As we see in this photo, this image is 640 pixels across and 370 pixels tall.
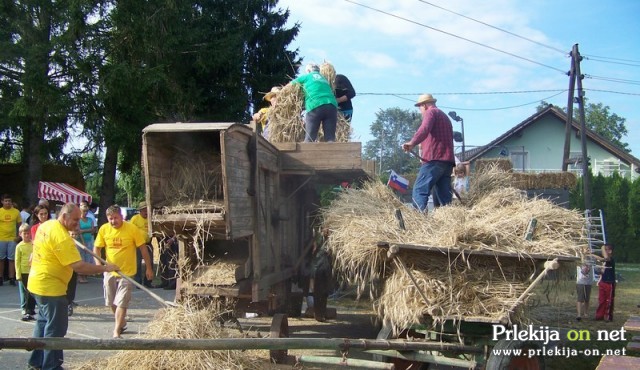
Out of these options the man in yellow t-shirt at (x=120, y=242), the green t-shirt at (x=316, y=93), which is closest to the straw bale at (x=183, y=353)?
the man in yellow t-shirt at (x=120, y=242)

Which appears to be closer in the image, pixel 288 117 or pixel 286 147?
pixel 286 147

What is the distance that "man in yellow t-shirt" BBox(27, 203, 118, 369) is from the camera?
5336 millimetres

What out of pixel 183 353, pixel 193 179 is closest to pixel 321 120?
pixel 193 179

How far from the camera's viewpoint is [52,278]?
538cm

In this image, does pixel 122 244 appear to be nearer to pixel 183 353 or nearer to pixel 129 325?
pixel 129 325

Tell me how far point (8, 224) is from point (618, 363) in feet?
38.6

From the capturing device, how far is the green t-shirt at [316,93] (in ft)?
24.6

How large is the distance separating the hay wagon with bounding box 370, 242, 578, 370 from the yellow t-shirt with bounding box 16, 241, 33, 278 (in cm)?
592

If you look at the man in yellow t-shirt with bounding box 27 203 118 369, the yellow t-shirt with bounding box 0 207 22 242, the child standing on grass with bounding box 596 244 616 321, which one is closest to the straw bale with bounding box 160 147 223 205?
the man in yellow t-shirt with bounding box 27 203 118 369

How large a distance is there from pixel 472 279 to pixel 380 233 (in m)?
0.87

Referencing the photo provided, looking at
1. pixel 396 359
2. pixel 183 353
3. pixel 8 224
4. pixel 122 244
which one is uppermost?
pixel 8 224

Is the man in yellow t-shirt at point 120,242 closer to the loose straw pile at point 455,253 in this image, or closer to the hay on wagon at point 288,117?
the hay on wagon at point 288,117

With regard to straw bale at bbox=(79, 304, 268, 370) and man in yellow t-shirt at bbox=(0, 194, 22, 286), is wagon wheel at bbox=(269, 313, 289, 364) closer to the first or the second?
straw bale at bbox=(79, 304, 268, 370)

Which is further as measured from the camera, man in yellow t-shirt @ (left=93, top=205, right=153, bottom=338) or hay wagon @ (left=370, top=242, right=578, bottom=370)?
man in yellow t-shirt @ (left=93, top=205, right=153, bottom=338)
